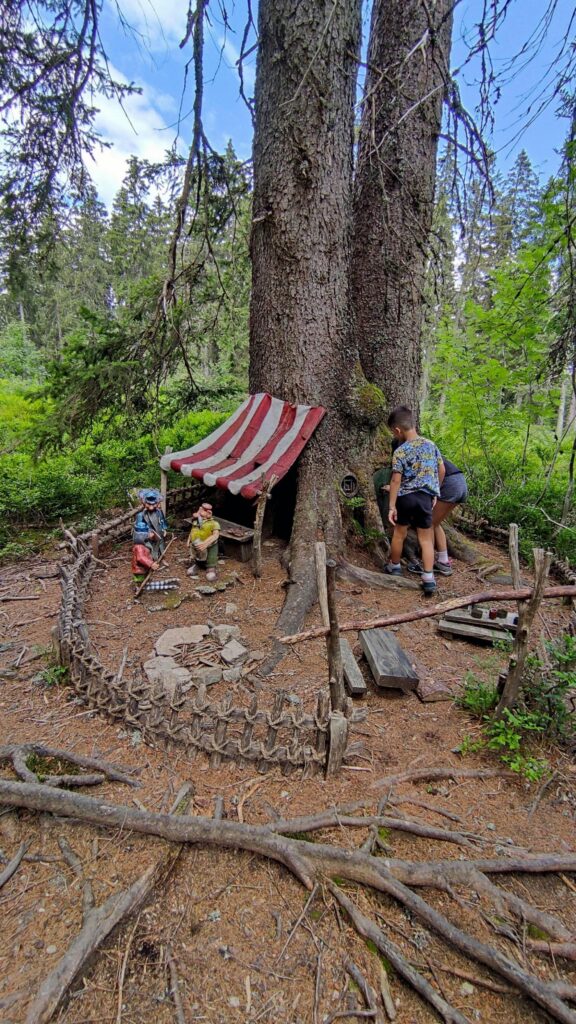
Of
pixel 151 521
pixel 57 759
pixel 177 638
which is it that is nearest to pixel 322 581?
pixel 57 759

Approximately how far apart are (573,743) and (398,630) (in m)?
→ 1.74

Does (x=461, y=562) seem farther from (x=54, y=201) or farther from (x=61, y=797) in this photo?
(x=54, y=201)

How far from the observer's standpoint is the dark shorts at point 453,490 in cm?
521

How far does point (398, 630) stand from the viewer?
426cm

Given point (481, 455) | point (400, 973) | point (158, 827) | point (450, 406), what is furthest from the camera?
point (481, 455)

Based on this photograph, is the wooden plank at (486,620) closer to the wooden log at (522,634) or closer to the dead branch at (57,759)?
the wooden log at (522,634)

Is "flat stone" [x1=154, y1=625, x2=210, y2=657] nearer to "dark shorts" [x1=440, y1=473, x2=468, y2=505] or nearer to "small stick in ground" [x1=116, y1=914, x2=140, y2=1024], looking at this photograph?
"small stick in ground" [x1=116, y1=914, x2=140, y2=1024]

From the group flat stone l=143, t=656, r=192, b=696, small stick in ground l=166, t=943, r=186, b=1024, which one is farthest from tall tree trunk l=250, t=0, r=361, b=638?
small stick in ground l=166, t=943, r=186, b=1024

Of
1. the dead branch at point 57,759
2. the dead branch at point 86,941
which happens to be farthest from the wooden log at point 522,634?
the dead branch at point 57,759

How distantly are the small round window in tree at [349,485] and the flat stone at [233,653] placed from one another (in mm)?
2341

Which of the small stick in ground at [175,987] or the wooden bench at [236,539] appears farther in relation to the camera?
the wooden bench at [236,539]

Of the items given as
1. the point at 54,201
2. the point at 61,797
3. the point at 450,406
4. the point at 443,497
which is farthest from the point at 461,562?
the point at 54,201

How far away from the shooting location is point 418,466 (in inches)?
186

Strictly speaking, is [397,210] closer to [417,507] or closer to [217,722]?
[417,507]
